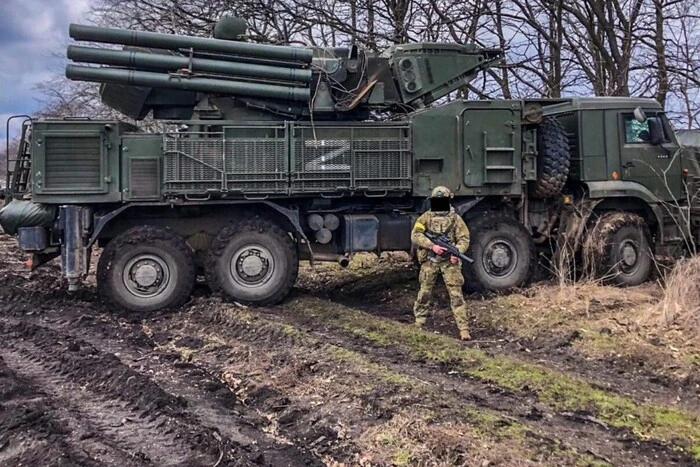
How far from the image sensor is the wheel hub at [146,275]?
9445 millimetres

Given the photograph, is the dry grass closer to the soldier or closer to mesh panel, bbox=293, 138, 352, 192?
the soldier

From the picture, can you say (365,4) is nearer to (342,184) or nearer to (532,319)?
(342,184)

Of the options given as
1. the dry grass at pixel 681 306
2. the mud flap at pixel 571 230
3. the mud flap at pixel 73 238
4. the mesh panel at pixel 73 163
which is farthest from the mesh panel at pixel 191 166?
the dry grass at pixel 681 306

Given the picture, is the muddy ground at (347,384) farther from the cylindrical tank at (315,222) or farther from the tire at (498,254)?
the cylindrical tank at (315,222)

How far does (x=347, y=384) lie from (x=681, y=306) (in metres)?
4.02

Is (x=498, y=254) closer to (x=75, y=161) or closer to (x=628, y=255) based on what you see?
(x=628, y=255)

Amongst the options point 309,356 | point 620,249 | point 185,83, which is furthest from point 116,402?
point 620,249

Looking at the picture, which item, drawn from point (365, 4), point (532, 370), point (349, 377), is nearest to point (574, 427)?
point (532, 370)

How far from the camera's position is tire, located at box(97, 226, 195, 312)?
9.36 meters

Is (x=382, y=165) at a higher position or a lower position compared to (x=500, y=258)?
higher

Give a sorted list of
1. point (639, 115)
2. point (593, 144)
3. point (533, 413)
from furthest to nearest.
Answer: point (593, 144) → point (639, 115) → point (533, 413)

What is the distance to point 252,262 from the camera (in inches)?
381

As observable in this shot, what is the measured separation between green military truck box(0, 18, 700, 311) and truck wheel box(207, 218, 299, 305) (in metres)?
0.02

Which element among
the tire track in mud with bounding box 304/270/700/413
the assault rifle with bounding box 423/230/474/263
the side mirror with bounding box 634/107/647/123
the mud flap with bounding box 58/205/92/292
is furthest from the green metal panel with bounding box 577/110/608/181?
the mud flap with bounding box 58/205/92/292
